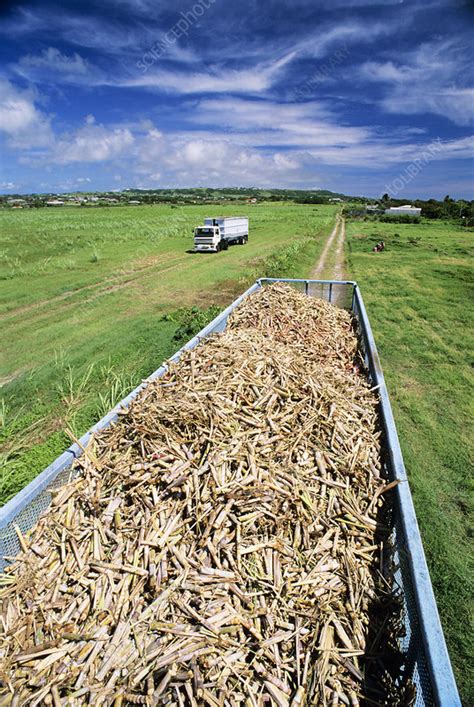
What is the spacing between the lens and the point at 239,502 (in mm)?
2688

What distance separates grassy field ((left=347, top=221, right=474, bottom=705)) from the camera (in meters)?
3.34

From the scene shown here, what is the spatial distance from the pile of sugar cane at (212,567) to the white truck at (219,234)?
73.0 ft

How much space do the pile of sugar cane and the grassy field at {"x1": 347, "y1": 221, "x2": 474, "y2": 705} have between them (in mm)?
1253

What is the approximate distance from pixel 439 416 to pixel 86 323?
29.5 ft

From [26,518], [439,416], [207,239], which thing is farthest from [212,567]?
[207,239]

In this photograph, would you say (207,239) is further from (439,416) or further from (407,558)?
(407,558)

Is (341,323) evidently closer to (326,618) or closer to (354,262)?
(326,618)

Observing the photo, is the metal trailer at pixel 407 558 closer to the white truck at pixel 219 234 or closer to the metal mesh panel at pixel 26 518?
the metal mesh panel at pixel 26 518

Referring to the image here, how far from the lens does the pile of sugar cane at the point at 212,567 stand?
2.00 meters

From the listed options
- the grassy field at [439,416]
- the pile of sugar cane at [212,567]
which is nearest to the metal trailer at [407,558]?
the pile of sugar cane at [212,567]

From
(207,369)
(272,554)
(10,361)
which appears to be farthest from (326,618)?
(10,361)

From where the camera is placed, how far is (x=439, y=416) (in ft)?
19.4

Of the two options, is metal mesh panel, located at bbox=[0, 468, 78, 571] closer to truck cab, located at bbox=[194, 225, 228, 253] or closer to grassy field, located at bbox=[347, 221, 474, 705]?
grassy field, located at bbox=[347, 221, 474, 705]

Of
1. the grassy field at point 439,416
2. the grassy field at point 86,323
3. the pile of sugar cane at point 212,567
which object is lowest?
the grassy field at point 86,323
